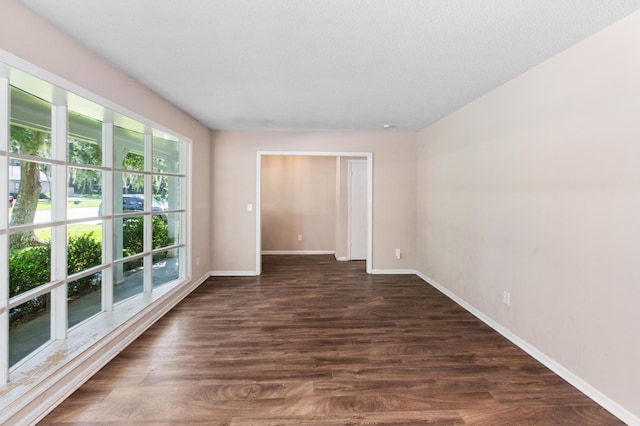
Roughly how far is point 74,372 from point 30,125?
1674 mm

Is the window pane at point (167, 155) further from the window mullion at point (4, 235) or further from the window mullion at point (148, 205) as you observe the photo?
the window mullion at point (4, 235)

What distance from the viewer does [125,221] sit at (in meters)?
2.80

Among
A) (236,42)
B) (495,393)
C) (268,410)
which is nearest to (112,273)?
(268,410)

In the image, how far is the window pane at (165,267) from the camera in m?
3.30

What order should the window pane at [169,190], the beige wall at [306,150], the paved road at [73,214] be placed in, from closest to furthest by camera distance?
the paved road at [73,214]
the window pane at [169,190]
the beige wall at [306,150]

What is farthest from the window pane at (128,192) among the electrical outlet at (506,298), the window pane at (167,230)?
the electrical outlet at (506,298)

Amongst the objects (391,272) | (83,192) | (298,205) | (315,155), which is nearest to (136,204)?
(83,192)

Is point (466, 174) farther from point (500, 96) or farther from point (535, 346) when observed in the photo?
point (535, 346)

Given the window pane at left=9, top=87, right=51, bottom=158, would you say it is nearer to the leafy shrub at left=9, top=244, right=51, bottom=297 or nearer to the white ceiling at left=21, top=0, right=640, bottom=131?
the white ceiling at left=21, top=0, right=640, bottom=131

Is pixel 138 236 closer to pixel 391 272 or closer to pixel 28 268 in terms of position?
pixel 28 268

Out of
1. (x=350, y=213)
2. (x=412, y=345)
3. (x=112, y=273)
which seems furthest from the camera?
(x=350, y=213)

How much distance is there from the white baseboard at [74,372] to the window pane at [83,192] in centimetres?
97

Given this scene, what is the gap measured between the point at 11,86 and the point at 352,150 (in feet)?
12.3

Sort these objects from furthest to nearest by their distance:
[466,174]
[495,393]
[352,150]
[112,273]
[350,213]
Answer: [350,213]
[352,150]
[466,174]
[112,273]
[495,393]
